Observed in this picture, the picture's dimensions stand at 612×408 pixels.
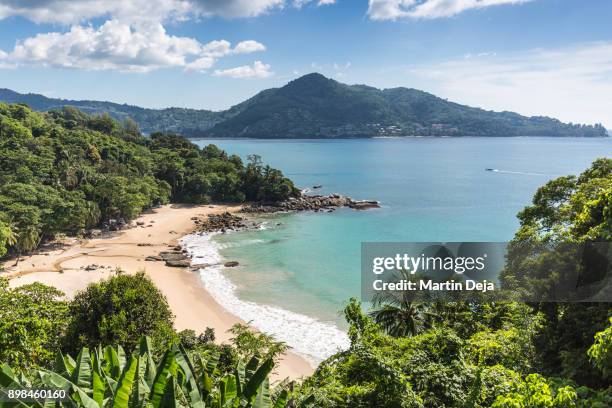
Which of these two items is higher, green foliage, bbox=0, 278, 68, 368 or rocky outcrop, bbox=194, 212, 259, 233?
green foliage, bbox=0, 278, 68, 368

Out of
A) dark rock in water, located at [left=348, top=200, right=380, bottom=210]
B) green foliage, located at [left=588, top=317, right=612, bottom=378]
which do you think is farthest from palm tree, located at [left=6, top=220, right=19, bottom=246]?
dark rock in water, located at [left=348, top=200, right=380, bottom=210]

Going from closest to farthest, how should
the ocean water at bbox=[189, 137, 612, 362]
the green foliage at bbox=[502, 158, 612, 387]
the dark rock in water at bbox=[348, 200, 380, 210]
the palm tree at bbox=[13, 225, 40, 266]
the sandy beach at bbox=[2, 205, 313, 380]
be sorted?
the green foliage at bbox=[502, 158, 612, 387], the sandy beach at bbox=[2, 205, 313, 380], the ocean water at bbox=[189, 137, 612, 362], the palm tree at bbox=[13, 225, 40, 266], the dark rock in water at bbox=[348, 200, 380, 210]

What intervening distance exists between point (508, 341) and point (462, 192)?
7089cm

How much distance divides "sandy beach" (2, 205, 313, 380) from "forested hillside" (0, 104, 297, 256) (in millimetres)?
2379

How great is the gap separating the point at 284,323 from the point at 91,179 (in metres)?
36.9

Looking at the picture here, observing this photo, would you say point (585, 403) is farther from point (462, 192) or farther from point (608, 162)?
point (462, 192)

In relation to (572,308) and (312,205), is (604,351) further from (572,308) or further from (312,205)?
(312,205)

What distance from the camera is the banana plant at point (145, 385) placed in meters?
5.31

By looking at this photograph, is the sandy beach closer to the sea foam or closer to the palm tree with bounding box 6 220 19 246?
the sea foam

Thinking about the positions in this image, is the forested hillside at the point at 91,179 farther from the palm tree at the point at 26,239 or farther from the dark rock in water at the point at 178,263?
the dark rock in water at the point at 178,263

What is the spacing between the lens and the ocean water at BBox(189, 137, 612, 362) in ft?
94.3

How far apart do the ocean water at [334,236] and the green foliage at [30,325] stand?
13.0m

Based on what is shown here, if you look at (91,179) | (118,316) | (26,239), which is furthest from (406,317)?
(91,179)

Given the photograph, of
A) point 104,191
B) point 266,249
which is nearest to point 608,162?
point 266,249
